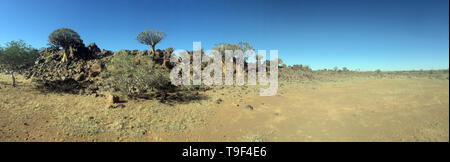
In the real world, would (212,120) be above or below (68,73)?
below

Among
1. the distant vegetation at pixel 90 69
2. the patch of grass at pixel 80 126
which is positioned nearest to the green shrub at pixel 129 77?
the distant vegetation at pixel 90 69

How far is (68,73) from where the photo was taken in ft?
55.6

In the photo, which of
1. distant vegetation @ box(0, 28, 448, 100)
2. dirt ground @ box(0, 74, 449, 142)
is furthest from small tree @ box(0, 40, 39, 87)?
dirt ground @ box(0, 74, 449, 142)

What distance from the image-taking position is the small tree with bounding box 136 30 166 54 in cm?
2517

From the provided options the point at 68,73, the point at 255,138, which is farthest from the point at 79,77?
the point at 255,138

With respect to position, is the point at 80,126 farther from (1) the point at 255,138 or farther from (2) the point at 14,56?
(2) the point at 14,56

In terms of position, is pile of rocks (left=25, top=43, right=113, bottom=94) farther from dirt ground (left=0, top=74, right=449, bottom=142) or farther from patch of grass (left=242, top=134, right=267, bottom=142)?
patch of grass (left=242, top=134, right=267, bottom=142)

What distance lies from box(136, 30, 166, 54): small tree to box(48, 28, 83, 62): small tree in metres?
8.23

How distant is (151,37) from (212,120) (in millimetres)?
22164

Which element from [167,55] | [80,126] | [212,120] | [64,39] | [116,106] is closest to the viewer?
[80,126]

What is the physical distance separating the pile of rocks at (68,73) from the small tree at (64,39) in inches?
33.5

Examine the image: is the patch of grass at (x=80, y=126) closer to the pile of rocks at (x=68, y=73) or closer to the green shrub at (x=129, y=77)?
the green shrub at (x=129, y=77)
